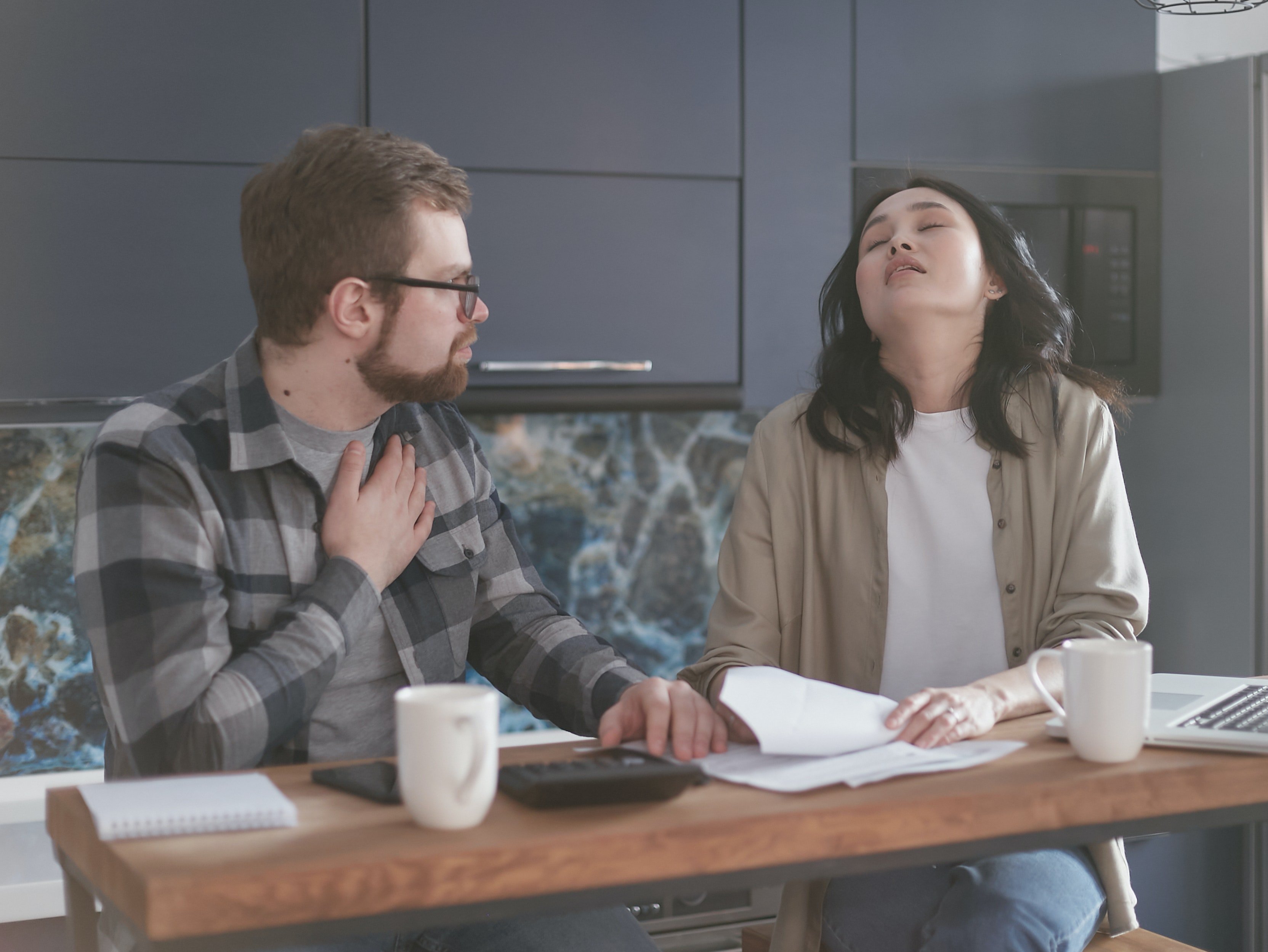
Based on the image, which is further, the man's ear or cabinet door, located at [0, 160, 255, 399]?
cabinet door, located at [0, 160, 255, 399]

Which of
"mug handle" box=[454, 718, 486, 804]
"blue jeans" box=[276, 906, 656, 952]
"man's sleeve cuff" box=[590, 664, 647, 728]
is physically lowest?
"blue jeans" box=[276, 906, 656, 952]

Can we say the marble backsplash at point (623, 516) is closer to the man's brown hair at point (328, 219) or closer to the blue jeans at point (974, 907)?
the man's brown hair at point (328, 219)

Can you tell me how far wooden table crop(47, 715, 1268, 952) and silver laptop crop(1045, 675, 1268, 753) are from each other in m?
0.02

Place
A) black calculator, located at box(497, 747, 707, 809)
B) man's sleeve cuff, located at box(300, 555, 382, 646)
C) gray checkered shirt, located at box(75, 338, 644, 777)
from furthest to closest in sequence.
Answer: man's sleeve cuff, located at box(300, 555, 382, 646) → gray checkered shirt, located at box(75, 338, 644, 777) → black calculator, located at box(497, 747, 707, 809)

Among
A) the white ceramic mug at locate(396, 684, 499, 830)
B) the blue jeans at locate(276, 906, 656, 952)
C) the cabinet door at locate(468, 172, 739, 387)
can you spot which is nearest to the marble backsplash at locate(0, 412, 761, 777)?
the cabinet door at locate(468, 172, 739, 387)

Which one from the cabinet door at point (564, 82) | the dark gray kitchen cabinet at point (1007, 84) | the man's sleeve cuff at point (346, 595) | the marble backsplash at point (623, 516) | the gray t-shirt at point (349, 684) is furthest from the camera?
the marble backsplash at point (623, 516)

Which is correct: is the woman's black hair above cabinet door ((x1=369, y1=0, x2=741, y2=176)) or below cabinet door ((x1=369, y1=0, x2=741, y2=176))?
below

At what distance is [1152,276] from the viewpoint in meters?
2.68

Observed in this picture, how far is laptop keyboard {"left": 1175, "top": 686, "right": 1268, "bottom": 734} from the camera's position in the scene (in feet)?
3.81

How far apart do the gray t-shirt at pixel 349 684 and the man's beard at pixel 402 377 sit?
78 mm

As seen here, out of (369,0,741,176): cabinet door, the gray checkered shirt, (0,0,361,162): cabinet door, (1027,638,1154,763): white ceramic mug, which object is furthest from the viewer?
(369,0,741,176): cabinet door

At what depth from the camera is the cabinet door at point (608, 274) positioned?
2268mm

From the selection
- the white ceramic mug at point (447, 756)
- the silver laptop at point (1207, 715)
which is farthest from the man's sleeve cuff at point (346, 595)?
the silver laptop at point (1207, 715)

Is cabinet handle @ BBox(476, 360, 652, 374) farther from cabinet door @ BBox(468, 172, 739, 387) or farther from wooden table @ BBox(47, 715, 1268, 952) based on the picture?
wooden table @ BBox(47, 715, 1268, 952)
